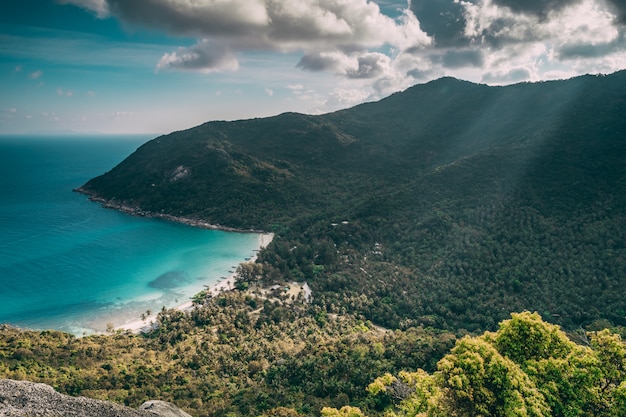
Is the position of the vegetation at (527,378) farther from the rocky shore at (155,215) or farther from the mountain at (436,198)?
the rocky shore at (155,215)

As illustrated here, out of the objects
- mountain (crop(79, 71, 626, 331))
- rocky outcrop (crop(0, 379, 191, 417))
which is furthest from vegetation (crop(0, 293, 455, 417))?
rocky outcrop (crop(0, 379, 191, 417))

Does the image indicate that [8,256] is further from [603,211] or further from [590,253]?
[603,211]

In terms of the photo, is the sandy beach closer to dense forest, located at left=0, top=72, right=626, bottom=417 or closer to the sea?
the sea

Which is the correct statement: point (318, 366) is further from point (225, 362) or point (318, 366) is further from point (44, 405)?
point (44, 405)

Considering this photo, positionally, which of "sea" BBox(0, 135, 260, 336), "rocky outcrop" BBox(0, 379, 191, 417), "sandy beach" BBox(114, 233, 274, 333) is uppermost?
"rocky outcrop" BBox(0, 379, 191, 417)

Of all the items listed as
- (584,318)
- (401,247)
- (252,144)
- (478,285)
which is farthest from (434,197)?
(252,144)

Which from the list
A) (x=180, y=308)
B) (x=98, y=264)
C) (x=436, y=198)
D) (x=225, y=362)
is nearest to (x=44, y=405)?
(x=225, y=362)
